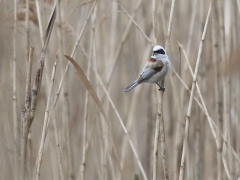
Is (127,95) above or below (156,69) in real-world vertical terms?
below

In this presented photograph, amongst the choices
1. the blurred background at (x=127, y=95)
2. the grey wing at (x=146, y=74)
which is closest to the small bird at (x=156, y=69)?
the grey wing at (x=146, y=74)

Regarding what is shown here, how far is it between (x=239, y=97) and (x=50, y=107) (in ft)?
2.75

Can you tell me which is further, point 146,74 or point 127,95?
point 127,95

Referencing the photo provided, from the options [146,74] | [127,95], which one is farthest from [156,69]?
[127,95]

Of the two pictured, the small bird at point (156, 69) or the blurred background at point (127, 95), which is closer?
the small bird at point (156, 69)

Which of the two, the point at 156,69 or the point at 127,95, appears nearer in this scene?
the point at 156,69

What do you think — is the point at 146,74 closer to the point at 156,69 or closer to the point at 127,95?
the point at 156,69

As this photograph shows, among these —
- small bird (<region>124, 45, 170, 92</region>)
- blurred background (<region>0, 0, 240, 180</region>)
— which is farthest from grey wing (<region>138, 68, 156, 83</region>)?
blurred background (<region>0, 0, 240, 180</region>)

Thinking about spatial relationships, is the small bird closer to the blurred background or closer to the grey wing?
the grey wing

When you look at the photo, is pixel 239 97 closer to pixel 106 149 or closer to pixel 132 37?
pixel 106 149

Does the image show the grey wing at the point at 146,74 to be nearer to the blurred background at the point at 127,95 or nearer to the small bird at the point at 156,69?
the small bird at the point at 156,69

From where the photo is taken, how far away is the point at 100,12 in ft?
7.22

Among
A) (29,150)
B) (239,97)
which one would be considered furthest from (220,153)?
(29,150)

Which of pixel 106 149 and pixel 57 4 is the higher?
pixel 57 4
